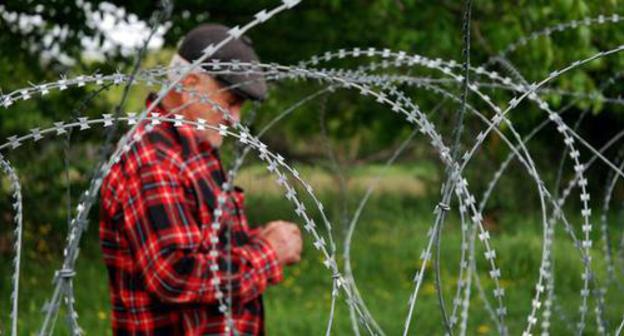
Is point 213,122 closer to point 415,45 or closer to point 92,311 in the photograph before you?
point 415,45

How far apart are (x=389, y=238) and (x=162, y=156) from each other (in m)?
7.84

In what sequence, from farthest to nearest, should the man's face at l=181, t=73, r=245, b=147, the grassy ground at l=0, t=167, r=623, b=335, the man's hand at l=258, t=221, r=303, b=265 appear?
1. the grassy ground at l=0, t=167, r=623, b=335
2. the man's hand at l=258, t=221, r=303, b=265
3. the man's face at l=181, t=73, r=245, b=147

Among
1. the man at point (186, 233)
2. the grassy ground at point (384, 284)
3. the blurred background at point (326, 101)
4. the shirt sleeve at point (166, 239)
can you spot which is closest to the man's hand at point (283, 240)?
the man at point (186, 233)

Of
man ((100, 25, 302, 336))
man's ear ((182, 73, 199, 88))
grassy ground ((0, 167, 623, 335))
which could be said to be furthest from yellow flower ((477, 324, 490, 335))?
man's ear ((182, 73, 199, 88))

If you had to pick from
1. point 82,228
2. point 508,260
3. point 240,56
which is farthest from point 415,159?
point 82,228

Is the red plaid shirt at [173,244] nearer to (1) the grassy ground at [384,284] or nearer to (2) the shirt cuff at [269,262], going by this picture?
(2) the shirt cuff at [269,262]

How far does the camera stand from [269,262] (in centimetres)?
241

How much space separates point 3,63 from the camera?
5.89 meters

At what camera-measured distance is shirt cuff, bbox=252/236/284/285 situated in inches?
94.6

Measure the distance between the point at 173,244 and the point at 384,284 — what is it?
5.30 meters

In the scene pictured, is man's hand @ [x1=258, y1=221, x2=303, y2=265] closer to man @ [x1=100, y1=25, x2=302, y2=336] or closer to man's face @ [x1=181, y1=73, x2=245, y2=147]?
man @ [x1=100, y1=25, x2=302, y2=336]

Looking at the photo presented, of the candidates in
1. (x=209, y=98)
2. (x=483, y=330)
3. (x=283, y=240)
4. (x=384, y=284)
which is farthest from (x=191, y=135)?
(x=384, y=284)

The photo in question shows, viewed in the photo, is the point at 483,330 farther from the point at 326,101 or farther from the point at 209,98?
the point at 209,98

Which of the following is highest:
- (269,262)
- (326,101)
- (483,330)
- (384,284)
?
(326,101)
